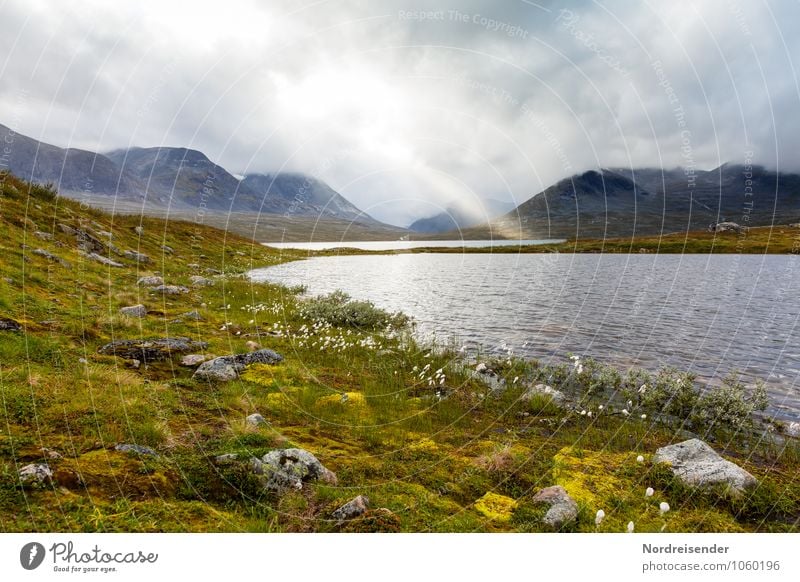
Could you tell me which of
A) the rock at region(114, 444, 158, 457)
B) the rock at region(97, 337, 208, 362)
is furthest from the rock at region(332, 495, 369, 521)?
the rock at region(97, 337, 208, 362)

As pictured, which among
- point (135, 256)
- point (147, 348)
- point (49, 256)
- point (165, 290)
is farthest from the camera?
point (135, 256)

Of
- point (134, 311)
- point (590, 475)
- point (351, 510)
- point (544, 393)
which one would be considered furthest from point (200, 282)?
point (590, 475)

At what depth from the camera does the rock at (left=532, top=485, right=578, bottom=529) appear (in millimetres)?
5602

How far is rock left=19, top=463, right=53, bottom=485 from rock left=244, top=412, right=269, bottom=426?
10.3 feet

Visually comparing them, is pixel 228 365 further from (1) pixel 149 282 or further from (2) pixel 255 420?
(1) pixel 149 282

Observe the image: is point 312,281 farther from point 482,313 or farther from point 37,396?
point 37,396

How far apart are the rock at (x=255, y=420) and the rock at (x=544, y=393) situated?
7610 mm

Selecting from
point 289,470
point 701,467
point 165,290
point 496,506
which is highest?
point 701,467

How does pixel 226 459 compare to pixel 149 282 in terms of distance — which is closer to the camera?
pixel 226 459

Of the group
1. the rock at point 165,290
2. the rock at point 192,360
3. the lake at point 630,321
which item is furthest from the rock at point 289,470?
the rock at point 165,290

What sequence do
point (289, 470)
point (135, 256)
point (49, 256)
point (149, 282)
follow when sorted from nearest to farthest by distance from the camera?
point (289, 470) < point (49, 256) < point (149, 282) < point (135, 256)

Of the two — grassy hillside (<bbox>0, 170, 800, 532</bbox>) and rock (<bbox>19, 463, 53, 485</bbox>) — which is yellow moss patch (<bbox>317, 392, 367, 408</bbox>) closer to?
grassy hillside (<bbox>0, 170, 800, 532</bbox>)
